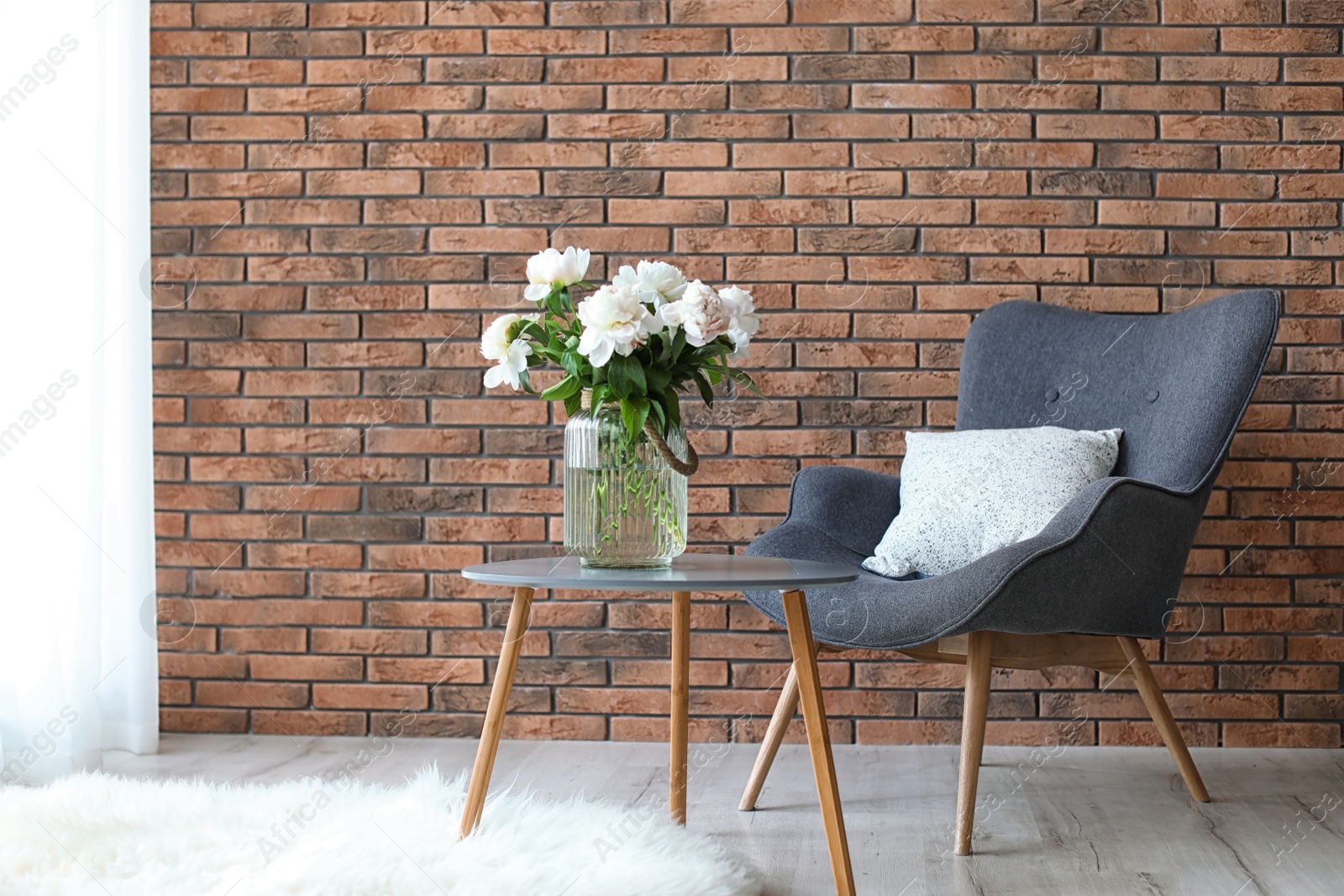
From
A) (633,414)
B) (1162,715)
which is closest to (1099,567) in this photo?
(1162,715)

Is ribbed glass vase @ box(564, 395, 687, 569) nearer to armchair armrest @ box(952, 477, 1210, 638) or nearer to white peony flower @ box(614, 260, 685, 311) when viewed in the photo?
white peony flower @ box(614, 260, 685, 311)

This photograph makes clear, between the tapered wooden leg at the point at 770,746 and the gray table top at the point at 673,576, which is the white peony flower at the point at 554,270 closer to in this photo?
the gray table top at the point at 673,576

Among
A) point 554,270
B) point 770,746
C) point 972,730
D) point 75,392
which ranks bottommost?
point 770,746

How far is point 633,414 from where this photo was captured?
160 cm

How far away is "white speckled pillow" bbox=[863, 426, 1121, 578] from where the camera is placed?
6.94 ft

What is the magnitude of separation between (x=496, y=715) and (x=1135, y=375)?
143cm

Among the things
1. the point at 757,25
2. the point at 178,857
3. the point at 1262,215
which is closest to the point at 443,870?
the point at 178,857

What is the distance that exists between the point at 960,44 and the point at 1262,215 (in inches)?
30.7

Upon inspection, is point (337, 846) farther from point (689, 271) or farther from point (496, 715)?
point (689, 271)

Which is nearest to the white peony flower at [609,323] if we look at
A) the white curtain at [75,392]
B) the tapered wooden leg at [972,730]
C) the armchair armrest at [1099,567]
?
the armchair armrest at [1099,567]

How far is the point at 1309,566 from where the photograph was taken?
2.55 meters

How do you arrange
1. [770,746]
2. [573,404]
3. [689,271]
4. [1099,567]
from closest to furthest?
[573,404] < [1099,567] < [770,746] < [689,271]

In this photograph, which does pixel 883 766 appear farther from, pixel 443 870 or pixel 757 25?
pixel 757 25

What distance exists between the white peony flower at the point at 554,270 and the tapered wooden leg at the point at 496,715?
435 mm
